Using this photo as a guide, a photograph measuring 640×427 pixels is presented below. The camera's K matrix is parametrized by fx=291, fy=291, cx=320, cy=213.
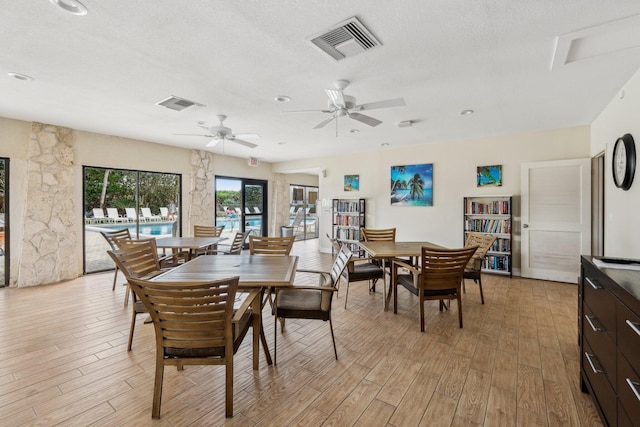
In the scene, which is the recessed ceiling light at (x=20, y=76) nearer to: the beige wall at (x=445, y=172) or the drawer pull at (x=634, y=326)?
the drawer pull at (x=634, y=326)

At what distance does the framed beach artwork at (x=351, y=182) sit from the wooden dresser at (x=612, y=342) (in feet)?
17.6

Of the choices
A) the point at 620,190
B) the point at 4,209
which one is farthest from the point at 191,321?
the point at 4,209

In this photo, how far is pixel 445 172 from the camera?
5.92m

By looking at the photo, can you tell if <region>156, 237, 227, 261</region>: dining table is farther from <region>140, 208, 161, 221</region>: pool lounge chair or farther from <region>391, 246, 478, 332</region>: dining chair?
<region>391, 246, 478, 332</region>: dining chair

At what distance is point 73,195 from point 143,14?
4.45 m

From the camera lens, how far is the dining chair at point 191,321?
5.34ft

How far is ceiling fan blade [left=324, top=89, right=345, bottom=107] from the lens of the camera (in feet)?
9.47

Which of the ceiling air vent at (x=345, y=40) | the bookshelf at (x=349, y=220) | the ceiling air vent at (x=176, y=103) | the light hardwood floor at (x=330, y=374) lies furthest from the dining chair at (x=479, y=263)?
the ceiling air vent at (x=176, y=103)

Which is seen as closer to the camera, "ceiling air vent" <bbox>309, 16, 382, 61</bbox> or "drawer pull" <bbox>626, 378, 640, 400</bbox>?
"drawer pull" <bbox>626, 378, 640, 400</bbox>

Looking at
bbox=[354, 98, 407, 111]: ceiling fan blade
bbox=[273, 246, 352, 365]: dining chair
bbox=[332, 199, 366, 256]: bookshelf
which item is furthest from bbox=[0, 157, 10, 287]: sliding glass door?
bbox=[332, 199, 366, 256]: bookshelf

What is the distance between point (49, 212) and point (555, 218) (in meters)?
8.32

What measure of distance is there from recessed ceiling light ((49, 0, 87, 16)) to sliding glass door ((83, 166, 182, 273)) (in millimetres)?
4227

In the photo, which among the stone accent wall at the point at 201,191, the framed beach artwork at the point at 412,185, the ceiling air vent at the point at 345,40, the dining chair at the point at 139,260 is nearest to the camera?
the ceiling air vent at the point at 345,40

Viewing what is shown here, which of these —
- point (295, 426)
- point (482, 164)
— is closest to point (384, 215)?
point (482, 164)
